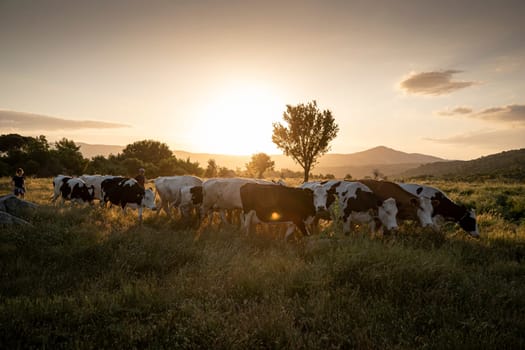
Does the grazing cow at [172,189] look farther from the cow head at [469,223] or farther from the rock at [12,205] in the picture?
the cow head at [469,223]

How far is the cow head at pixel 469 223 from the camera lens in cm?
1145

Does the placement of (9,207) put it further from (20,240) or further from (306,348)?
(306,348)

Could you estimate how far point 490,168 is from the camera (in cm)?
7006

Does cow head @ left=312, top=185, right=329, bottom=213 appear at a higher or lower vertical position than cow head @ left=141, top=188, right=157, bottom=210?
higher

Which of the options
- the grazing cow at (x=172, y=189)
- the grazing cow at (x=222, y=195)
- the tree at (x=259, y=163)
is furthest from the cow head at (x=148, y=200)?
the tree at (x=259, y=163)

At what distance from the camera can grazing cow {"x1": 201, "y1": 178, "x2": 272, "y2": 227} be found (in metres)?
13.4

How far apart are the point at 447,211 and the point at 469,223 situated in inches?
33.2

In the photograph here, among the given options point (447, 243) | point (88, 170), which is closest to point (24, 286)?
point (447, 243)

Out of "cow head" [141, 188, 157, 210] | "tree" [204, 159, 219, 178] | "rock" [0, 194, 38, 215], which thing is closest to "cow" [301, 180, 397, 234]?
"cow head" [141, 188, 157, 210]

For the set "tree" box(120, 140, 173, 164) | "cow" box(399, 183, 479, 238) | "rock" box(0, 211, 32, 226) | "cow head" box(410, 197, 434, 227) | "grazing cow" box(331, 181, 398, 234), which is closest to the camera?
"rock" box(0, 211, 32, 226)

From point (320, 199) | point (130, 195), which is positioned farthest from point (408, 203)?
point (130, 195)

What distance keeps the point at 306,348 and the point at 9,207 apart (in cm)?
1283

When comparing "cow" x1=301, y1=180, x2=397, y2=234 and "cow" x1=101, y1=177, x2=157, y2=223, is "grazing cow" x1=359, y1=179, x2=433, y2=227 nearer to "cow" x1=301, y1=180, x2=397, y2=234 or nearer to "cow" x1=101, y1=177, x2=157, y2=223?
"cow" x1=301, y1=180, x2=397, y2=234

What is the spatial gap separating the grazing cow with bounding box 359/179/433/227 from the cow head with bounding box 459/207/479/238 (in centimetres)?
140
